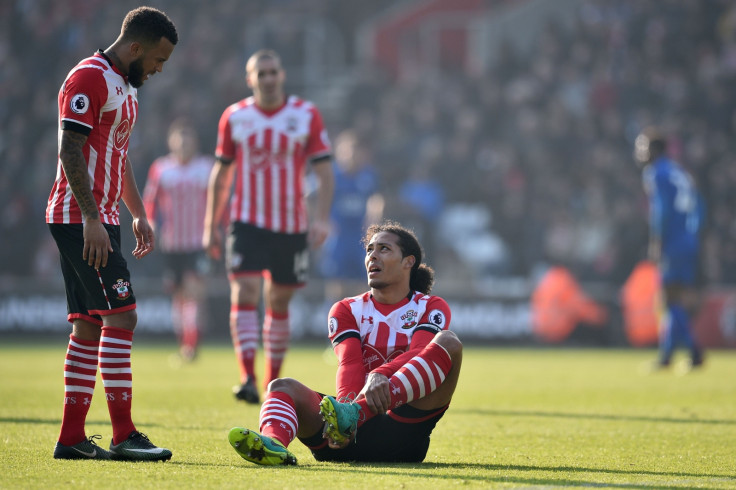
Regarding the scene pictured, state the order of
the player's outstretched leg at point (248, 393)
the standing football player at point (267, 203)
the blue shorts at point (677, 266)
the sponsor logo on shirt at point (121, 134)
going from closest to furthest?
the sponsor logo on shirt at point (121, 134), the player's outstretched leg at point (248, 393), the standing football player at point (267, 203), the blue shorts at point (677, 266)

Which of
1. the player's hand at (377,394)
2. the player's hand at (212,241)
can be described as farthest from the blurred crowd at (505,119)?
the player's hand at (377,394)

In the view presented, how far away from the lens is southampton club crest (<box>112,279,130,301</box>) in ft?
16.4

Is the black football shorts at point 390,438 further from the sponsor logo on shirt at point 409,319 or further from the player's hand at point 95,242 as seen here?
the player's hand at point 95,242

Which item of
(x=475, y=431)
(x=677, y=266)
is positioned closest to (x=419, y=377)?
(x=475, y=431)

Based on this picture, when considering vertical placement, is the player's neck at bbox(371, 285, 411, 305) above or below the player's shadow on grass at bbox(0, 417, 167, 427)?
above

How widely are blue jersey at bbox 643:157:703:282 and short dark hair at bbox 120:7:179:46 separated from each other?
7.85 meters

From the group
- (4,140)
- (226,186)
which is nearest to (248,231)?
(226,186)

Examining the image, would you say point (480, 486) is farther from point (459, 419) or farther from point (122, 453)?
point (459, 419)

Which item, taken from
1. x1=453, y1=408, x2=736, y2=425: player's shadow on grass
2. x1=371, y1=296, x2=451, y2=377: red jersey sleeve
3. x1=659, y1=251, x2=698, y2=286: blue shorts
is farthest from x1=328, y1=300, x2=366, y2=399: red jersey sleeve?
x1=659, y1=251, x2=698, y2=286: blue shorts

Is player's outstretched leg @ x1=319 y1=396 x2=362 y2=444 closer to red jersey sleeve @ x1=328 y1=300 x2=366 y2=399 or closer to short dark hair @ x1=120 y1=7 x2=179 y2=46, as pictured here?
red jersey sleeve @ x1=328 y1=300 x2=366 y2=399

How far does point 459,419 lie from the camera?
23.7ft

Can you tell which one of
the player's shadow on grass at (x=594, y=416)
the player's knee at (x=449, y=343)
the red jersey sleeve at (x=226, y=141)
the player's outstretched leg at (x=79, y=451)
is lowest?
the player's shadow on grass at (x=594, y=416)

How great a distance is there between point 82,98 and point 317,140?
11.8 feet

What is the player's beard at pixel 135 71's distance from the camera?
516 centimetres
